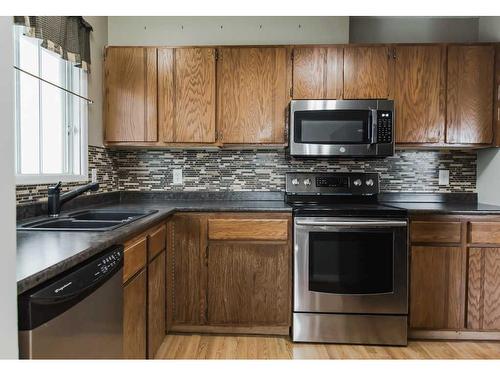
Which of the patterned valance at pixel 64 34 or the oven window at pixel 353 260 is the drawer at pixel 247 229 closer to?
the oven window at pixel 353 260

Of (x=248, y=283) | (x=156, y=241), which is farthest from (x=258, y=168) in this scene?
(x=156, y=241)

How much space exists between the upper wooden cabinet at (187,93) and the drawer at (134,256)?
3.62ft

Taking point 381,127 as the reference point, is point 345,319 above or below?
below

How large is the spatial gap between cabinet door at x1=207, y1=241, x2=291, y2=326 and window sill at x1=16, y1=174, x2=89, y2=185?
984 mm

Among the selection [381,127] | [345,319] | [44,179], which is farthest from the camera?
[381,127]

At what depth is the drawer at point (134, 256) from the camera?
1505mm

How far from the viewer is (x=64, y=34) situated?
2.03 m

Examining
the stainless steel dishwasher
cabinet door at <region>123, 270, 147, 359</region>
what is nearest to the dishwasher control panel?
the stainless steel dishwasher

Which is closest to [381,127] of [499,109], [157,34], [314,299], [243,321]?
[499,109]

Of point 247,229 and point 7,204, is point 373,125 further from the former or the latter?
point 7,204

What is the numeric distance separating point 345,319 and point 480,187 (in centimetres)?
159

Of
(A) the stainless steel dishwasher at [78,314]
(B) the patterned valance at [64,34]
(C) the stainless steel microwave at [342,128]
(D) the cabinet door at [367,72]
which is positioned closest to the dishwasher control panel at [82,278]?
(A) the stainless steel dishwasher at [78,314]

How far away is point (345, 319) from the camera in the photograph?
231 cm

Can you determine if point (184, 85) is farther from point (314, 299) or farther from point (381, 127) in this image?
point (314, 299)
